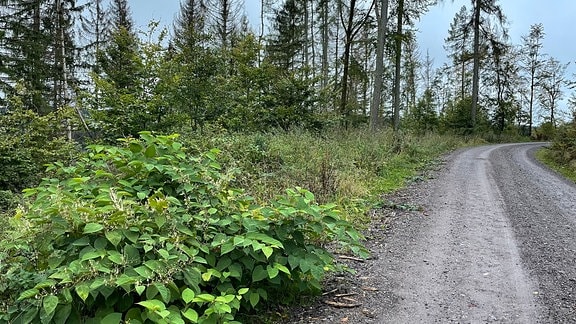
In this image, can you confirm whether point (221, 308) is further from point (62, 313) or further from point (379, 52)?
point (379, 52)

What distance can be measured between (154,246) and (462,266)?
10.0ft

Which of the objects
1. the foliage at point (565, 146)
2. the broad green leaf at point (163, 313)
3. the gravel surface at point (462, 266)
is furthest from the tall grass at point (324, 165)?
the foliage at point (565, 146)

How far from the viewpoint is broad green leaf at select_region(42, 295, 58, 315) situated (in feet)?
6.21

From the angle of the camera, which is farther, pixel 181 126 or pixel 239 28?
pixel 239 28

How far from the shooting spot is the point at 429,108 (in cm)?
2839

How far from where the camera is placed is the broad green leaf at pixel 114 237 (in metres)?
2.13

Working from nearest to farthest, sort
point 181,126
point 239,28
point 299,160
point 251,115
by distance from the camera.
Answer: point 299,160 < point 181,126 < point 251,115 < point 239,28

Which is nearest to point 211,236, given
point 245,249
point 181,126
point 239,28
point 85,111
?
point 245,249

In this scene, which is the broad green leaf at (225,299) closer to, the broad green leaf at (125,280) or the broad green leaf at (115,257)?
the broad green leaf at (125,280)

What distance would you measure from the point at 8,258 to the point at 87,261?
2.20 feet

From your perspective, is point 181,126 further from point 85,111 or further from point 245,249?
point 245,249

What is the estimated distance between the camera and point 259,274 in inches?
102

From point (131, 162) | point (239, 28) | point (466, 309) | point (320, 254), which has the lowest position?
point (466, 309)

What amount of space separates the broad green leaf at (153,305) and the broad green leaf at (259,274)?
0.71 m
